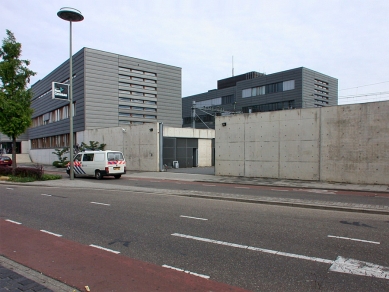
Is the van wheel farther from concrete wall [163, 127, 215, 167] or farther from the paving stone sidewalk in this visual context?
the paving stone sidewalk

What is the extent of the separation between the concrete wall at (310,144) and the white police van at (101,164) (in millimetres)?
6915

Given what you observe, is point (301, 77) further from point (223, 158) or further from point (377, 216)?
point (377, 216)

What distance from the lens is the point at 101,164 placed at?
2025 cm

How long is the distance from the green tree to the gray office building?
51.4 ft

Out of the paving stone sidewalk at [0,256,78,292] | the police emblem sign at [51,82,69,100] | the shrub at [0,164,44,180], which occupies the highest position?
the police emblem sign at [51,82,69,100]

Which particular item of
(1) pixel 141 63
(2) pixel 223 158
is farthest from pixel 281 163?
(1) pixel 141 63

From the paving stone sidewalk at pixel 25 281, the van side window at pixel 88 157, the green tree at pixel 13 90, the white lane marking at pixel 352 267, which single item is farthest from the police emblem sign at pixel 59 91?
the white lane marking at pixel 352 267

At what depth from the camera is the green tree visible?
19.5 m

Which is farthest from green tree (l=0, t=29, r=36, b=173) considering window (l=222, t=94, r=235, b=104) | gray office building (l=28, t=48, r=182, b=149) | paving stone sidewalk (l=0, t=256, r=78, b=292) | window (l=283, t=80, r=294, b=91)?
window (l=222, t=94, r=235, b=104)

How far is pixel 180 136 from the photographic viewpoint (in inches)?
1153

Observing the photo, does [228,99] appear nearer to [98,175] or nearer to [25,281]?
[98,175]

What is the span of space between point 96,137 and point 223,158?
17.6m

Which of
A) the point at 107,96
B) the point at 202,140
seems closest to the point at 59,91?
the point at 202,140

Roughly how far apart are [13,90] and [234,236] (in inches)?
766
